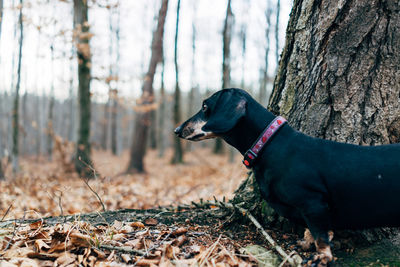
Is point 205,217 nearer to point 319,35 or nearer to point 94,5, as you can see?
point 319,35

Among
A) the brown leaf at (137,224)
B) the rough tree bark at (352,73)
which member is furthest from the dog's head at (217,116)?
the brown leaf at (137,224)

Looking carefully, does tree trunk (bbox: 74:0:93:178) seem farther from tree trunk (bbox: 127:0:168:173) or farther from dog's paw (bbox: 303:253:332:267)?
dog's paw (bbox: 303:253:332:267)

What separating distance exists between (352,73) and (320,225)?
1493 millimetres

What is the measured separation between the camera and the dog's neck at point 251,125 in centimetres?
252

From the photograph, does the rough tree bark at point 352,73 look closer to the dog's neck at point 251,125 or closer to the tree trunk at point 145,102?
the dog's neck at point 251,125

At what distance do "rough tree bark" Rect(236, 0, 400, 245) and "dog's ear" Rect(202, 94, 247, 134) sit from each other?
0.84 metres

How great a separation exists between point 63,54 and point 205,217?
8.79 meters

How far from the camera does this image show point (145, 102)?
13.6 meters

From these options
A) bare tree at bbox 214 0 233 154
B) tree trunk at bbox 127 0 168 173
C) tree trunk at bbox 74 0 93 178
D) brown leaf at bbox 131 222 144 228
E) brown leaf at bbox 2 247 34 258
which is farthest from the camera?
bare tree at bbox 214 0 233 154

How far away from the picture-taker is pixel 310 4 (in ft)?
9.68

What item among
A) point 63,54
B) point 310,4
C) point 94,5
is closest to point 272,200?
point 310,4

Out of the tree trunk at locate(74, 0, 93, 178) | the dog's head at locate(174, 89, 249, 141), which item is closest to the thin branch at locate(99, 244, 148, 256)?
the dog's head at locate(174, 89, 249, 141)

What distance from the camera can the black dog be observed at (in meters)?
2.23

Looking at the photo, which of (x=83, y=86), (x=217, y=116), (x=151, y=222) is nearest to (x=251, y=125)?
(x=217, y=116)
